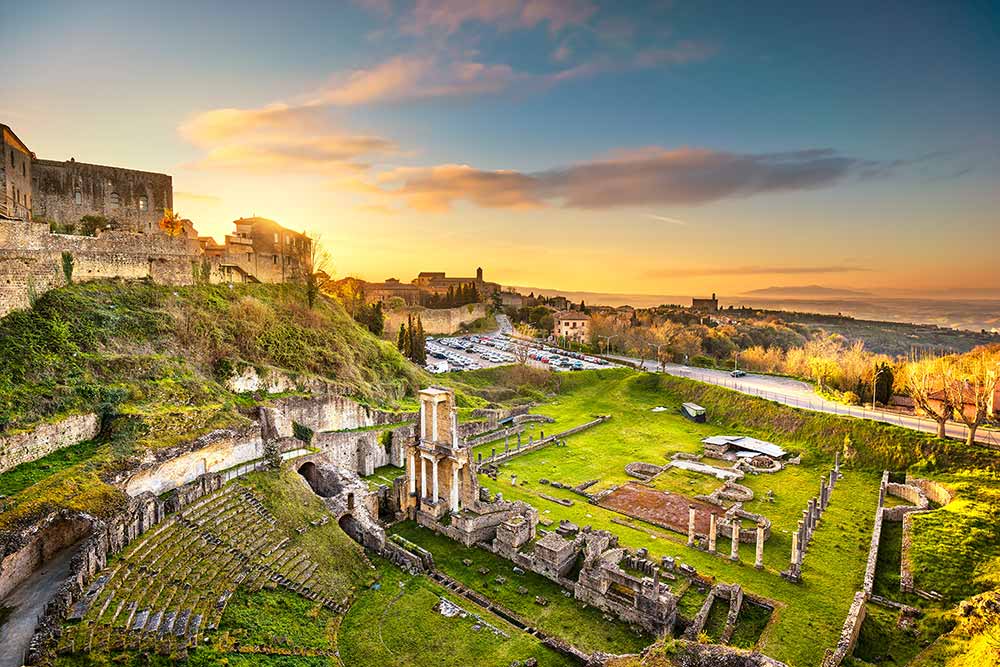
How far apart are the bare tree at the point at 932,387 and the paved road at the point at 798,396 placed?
96 centimetres

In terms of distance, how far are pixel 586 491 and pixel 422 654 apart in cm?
1590

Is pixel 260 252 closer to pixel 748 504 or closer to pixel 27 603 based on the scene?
pixel 27 603

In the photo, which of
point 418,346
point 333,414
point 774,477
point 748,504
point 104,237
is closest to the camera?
point 104,237

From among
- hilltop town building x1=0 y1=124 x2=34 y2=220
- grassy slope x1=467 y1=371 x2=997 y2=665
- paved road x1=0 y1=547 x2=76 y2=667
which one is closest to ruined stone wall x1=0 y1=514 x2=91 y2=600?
paved road x1=0 y1=547 x2=76 y2=667

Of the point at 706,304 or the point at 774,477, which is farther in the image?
the point at 706,304

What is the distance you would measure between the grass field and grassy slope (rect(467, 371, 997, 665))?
6cm

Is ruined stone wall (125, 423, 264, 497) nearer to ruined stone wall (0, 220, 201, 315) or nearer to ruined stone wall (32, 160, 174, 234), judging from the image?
ruined stone wall (0, 220, 201, 315)

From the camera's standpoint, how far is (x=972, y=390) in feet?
124

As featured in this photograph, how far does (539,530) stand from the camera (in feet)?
81.9

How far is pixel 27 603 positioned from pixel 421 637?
431 inches

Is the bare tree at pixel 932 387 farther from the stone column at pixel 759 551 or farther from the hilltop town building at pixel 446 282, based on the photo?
the hilltop town building at pixel 446 282

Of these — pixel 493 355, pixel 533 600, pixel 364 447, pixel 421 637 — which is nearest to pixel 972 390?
pixel 533 600

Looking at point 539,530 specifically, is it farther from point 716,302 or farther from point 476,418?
point 716,302

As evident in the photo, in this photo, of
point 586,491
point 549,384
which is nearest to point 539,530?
point 586,491
